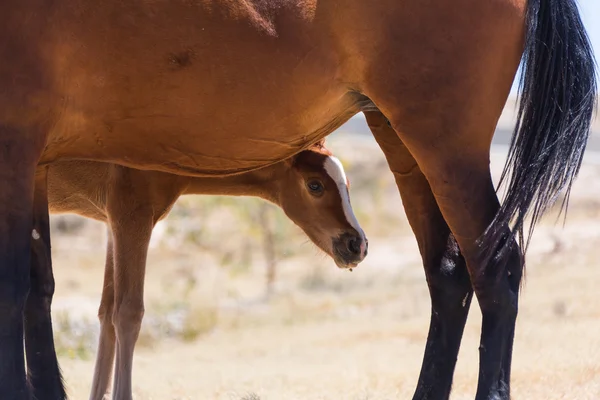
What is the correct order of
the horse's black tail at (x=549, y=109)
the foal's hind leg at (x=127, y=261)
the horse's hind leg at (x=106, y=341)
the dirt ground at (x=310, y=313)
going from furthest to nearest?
→ the dirt ground at (x=310, y=313), the horse's hind leg at (x=106, y=341), the foal's hind leg at (x=127, y=261), the horse's black tail at (x=549, y=109)

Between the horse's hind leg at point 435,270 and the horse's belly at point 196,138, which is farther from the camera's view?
the horse's hind leg at point 435,270

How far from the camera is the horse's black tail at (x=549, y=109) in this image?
5402 millimetres

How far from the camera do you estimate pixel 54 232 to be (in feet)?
98.9

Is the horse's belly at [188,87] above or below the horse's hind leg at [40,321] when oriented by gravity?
above

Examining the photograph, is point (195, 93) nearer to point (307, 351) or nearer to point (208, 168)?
point (208, 168)

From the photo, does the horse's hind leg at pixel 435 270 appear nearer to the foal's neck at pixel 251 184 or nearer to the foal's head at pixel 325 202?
the foal's head at pixel 325 202

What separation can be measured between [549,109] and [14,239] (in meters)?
2.98

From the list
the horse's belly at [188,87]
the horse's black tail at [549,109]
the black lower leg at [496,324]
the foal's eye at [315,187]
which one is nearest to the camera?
the horse's belly at [188,87]

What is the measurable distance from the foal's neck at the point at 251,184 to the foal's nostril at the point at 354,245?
826 mm

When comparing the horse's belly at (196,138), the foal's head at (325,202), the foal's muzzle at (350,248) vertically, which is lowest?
the horse's belly at (196,138)

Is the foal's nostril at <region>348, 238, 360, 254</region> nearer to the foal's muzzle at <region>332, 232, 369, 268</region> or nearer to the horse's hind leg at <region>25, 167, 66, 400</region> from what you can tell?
the foal's muzzle at <region>332, 232, 369, 268</region>

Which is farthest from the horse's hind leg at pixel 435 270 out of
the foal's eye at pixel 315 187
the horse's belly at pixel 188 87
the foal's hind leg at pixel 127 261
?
the foal's eye at pixel 315 187

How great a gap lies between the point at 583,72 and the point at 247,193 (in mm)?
3524

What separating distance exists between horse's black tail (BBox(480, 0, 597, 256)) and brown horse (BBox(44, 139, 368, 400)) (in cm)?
266
